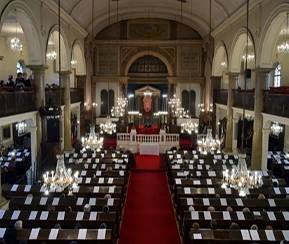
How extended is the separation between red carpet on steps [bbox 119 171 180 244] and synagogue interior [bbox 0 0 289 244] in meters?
0.07

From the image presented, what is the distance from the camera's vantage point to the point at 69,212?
1261cm

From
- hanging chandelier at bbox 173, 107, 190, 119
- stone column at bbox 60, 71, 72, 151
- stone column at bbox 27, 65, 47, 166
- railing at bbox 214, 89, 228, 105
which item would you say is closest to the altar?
hanging chandelier at bbox 173, 107, 190, 119

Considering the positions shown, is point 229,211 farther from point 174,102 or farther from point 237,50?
point 174,102

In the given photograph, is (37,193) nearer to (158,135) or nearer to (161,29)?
(158,135)

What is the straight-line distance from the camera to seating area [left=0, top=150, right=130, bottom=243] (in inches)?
427

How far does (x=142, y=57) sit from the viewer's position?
119 feet

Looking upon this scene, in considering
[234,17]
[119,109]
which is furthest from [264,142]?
[119,109]

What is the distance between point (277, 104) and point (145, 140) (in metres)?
14.5

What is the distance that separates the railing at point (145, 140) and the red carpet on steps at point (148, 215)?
26.9 ft

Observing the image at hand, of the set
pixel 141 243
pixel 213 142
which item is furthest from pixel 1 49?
pixel 141 243

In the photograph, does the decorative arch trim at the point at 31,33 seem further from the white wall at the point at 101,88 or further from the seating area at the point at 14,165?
the white wall at the point at 101,88

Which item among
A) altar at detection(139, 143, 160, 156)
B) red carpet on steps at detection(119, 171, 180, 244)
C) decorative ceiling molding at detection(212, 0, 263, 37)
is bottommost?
red carpet on steps at detection(119, 171, 180, 244)

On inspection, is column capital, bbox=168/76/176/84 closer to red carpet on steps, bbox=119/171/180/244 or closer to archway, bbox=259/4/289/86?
red carpet on steps, bbox=119/171/180/244

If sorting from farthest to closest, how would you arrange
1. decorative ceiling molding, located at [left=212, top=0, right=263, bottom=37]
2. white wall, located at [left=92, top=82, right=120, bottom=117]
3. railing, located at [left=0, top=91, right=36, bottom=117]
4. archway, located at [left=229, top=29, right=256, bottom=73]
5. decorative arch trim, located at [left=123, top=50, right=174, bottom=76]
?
1. white wall, located at [left=92, top=82, right=120, bottom=117]
2. decorative arch trim, located at [left=123, top=50, right=174, bottom=76]
3. archway, located at [left=229, top=29, right=256, bottom=73]
4. decorative ceiling molding, located at [left=212, top=0, right=263, bottom=37]
5. railing, located at [left=0, top=91, right=36, bottom=117]
